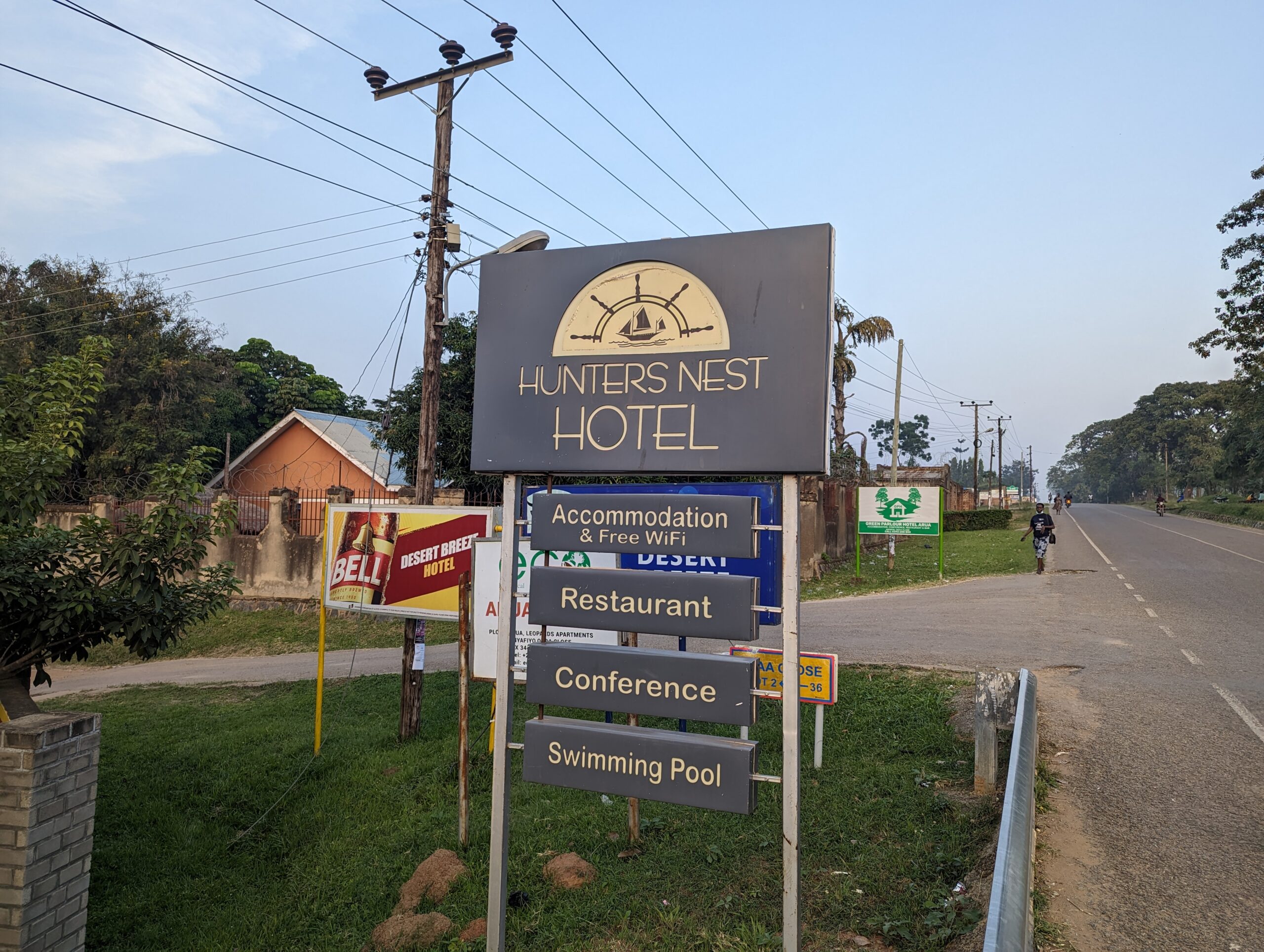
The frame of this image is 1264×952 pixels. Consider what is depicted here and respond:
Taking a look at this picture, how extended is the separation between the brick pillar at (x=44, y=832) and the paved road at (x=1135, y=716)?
18.8 feet

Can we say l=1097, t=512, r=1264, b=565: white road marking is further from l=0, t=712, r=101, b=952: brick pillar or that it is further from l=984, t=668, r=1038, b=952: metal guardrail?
l=0, t=712, r=101, b=952: brick pillar

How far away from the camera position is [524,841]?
17.9 ft

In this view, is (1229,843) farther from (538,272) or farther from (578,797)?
(538,272)

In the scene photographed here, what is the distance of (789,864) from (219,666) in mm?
13441

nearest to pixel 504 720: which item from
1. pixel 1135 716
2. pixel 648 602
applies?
pixel 648 602

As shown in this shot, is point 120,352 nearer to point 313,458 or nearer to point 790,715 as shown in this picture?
point 313,458

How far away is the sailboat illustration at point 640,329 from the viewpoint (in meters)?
4.14

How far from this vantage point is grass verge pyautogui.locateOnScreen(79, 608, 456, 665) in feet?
49.9

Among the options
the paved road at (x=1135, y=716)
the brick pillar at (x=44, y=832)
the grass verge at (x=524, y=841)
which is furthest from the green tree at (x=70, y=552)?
the paved road at (x=1135, y=716)

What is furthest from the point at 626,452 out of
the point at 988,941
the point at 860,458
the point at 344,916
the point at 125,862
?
the point at 860,458

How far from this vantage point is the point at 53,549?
6.36 m

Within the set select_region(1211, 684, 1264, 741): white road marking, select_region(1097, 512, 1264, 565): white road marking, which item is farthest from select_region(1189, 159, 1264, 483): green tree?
select_region(1211, 684, 1264, 741): white road marking

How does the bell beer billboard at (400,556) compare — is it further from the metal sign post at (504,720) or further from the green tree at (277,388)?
the green tree at (277,388)

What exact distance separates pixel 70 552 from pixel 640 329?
5.55 m
